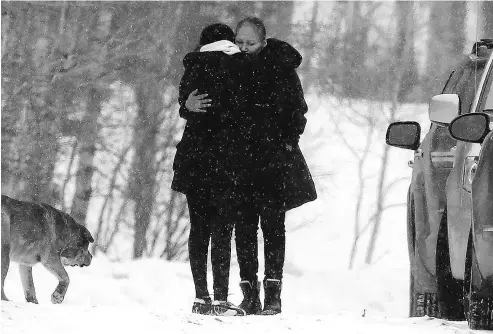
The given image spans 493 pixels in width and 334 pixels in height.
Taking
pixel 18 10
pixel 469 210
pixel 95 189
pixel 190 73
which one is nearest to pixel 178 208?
pixel 95 189

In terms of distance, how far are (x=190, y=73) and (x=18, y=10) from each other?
1261 centimetres

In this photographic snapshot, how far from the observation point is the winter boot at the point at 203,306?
7266mm

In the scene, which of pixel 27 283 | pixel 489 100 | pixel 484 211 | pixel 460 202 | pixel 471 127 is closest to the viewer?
pixel 484 211

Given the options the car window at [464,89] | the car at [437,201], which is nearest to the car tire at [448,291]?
the car at [437,201]

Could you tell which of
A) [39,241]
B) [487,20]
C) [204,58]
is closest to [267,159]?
[204,58]

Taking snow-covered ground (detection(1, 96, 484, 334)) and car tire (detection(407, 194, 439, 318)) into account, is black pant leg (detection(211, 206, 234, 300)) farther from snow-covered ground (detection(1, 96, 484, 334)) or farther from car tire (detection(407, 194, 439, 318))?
car tire (detection(407, 194, 439, 318))

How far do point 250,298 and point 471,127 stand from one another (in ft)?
7.13

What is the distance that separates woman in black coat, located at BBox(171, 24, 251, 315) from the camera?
7367mm

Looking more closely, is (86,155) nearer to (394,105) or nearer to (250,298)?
(394,105)

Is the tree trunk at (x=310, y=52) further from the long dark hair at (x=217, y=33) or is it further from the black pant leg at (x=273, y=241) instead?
the black pant leg at (x=273, y=241)

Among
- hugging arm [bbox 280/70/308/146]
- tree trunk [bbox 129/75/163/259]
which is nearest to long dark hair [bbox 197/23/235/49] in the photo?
hugging arm [bbox 280/70/308/146]

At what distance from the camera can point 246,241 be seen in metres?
7.42

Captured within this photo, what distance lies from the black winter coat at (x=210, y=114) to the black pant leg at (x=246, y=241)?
0.26 meters

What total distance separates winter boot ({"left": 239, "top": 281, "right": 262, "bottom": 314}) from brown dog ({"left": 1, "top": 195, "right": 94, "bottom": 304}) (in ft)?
8.85
